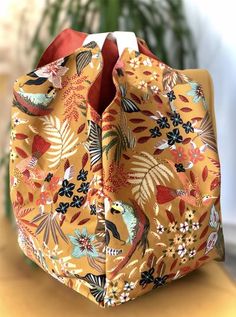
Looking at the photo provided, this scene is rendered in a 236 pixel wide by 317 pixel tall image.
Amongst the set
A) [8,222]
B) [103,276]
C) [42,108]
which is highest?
[42,108]

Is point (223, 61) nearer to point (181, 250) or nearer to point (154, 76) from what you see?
point (154, 76)

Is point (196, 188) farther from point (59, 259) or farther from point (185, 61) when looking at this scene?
point (185, 61)

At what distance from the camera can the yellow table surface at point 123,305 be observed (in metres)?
0.60

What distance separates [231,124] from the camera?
110cm

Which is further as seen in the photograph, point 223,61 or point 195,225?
point 223,61

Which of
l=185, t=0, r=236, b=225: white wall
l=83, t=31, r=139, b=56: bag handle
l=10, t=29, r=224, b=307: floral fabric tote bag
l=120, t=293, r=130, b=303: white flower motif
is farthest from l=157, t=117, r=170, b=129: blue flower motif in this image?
l=185, t=0, r=236, b=225: white wall

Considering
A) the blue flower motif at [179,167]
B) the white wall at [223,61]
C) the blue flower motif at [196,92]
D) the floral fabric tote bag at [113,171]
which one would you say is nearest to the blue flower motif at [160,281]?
the floral fabric tote bag at [113,171]

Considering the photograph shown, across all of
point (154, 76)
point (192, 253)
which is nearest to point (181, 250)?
point (192, 253)

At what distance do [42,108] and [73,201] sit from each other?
0.14 metres

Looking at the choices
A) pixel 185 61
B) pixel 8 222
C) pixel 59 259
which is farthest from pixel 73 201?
pixel 185 61

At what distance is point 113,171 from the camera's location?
56 cm

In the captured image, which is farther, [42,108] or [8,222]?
[8,222]

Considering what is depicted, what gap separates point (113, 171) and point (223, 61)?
62 centimetres

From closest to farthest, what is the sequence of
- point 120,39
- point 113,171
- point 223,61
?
point 113,171, point 120,39, point 223,61
